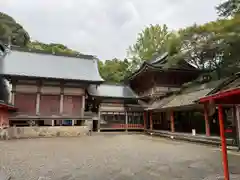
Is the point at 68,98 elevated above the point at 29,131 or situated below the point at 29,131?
above

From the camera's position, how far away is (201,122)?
20969mm

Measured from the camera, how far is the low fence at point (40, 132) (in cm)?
1574

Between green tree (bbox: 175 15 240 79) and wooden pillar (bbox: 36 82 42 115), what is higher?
green tree (bbox: 175 15 240 79)

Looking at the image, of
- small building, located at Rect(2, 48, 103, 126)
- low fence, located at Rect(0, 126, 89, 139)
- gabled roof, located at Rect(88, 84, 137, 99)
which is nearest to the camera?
low fence, located at Rect(0, 126, 89, 139)

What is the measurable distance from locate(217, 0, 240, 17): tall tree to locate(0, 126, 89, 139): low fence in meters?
17.5

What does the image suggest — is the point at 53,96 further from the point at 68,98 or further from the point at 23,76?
the point at 23,76

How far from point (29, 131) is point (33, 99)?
334 cm

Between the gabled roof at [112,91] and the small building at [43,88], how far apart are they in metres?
2.29

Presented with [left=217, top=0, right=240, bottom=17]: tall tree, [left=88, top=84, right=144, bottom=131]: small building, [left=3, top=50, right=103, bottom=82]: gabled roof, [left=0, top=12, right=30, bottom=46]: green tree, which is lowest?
[left=88, top=84, right=144, bottom=131]: small building

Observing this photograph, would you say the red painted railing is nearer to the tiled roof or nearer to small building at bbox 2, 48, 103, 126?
small building at bbox 2, 48, 103, 126

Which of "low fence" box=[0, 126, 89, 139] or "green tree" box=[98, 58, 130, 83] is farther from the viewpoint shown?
"green tree" box=[98, 58, 130, 83]

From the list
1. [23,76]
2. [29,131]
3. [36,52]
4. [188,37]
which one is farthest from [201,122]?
[36,52]

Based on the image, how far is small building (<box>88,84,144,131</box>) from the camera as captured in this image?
73.5 feet

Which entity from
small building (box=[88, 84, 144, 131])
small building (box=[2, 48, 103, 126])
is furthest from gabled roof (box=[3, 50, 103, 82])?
small building (box=[88, 84, 144, 131])
